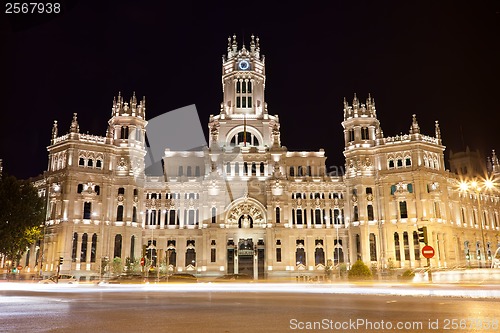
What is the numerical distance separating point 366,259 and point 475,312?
211 feet

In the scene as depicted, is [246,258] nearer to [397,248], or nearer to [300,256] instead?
[300,256]

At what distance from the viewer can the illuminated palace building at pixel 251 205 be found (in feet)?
252

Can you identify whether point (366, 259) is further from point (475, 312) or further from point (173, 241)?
point (475, 312)

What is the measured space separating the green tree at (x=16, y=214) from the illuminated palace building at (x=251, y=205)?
15805 mm

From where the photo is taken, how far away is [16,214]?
178ft

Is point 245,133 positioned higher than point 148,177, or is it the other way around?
point 245,133

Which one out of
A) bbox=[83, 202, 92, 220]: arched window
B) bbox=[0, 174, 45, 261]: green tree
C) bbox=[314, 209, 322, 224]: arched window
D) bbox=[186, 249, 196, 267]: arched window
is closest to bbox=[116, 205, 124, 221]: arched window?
bbox=[83, 202, 92, 220]: arched window

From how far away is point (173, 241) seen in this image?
84.4m

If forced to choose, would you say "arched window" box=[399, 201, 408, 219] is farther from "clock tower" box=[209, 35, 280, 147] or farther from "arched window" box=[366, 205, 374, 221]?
"clock tower" box=[209, 35, 280, 147]

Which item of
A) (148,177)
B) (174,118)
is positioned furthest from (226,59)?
(148,177)

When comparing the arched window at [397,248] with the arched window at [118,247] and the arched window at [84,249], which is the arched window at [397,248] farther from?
the arched window at [84,249]

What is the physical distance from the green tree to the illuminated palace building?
15805mm

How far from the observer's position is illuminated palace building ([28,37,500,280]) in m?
76.7

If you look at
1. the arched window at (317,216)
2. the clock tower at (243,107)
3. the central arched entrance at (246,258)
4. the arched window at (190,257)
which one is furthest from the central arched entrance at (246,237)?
the clock tower at (243,107)
